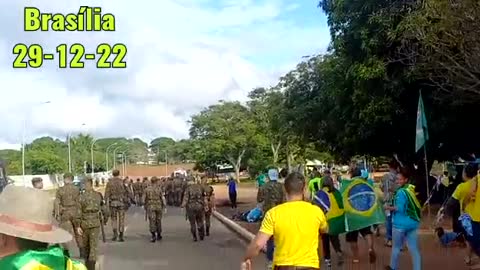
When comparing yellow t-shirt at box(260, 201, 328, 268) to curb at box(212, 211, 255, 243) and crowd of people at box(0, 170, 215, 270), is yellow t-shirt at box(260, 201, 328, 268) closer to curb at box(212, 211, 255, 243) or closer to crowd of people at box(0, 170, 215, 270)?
crowd of people at box(0, 170, 215, 270)

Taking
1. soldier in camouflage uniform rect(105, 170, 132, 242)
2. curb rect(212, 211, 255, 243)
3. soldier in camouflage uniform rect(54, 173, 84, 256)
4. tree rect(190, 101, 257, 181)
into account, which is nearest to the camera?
soldier in camouflage uniform rect(54, 173, 84, 256)

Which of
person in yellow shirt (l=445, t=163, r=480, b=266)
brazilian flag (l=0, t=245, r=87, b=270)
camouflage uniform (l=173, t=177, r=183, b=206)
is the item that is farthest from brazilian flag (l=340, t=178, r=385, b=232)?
camouflage uniform (l=173, t=177, r=183, b=206)

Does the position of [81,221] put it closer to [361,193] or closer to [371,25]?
[361,193]

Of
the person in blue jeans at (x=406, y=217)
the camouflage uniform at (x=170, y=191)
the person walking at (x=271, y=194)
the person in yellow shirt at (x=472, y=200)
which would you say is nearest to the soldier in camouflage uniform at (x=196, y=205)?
the person walking at (x=271, y=194)

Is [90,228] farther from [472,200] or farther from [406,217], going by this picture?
[472,200]

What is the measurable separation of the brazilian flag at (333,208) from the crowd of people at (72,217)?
3.83m

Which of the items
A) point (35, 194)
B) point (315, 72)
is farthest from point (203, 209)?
point (315, 72)

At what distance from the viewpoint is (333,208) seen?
1384cm

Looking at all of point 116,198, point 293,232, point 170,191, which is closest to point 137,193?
point 170,191

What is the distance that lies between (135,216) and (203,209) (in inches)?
579

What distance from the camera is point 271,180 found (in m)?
14.9

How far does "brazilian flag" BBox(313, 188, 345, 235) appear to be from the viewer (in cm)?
1370

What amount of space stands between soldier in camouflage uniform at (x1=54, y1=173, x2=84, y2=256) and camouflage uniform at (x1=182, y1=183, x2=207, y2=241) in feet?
20.4

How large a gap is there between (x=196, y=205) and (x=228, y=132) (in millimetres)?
67438
